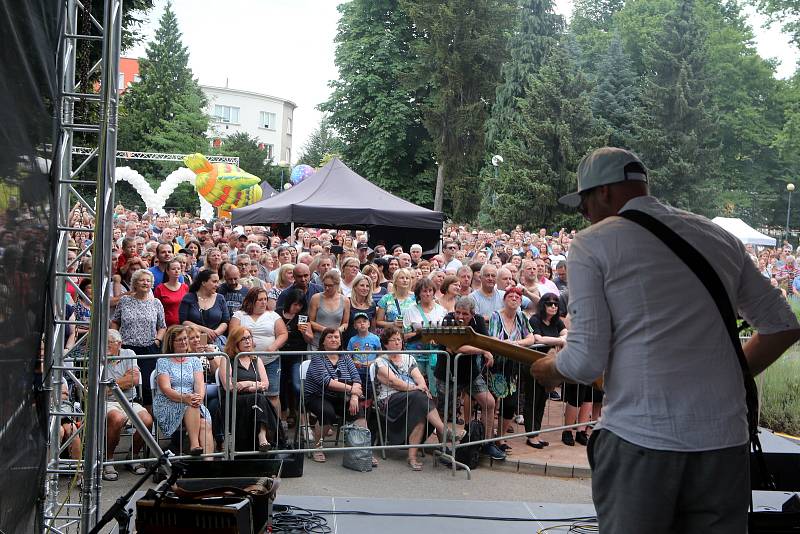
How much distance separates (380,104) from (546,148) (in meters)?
10.1

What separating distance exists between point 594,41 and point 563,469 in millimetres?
53530

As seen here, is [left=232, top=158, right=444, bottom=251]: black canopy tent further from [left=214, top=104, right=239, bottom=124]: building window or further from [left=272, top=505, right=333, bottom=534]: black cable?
[left=214, top=104, right=239, bottom=124]: building window

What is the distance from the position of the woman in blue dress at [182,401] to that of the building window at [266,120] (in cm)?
9755

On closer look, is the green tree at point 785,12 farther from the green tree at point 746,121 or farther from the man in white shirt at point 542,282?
the man in white shirt at point 542,282

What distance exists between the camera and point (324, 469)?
25.3ft

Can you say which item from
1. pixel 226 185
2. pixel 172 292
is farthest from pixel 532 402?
pixel 226 185

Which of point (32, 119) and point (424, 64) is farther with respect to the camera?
point (424, 64)

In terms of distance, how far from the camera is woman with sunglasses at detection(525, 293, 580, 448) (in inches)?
350

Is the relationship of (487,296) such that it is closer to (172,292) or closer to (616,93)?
(172,292)

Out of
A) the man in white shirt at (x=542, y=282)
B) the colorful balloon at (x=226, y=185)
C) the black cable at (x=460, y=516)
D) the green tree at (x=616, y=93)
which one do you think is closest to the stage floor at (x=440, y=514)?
the black cable at (x=460, y=516)

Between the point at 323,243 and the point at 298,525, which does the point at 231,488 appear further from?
the point at 323,243

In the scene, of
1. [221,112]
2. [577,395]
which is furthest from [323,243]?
[221,112]

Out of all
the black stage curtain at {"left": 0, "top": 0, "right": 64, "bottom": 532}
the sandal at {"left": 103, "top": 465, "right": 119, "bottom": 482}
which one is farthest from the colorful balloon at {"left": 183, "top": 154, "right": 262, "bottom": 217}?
the black stage curtain at {"left": 0, "top": 0, "right": 64, "bottom": 532}

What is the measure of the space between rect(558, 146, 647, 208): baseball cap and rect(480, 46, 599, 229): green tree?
3845 cm
